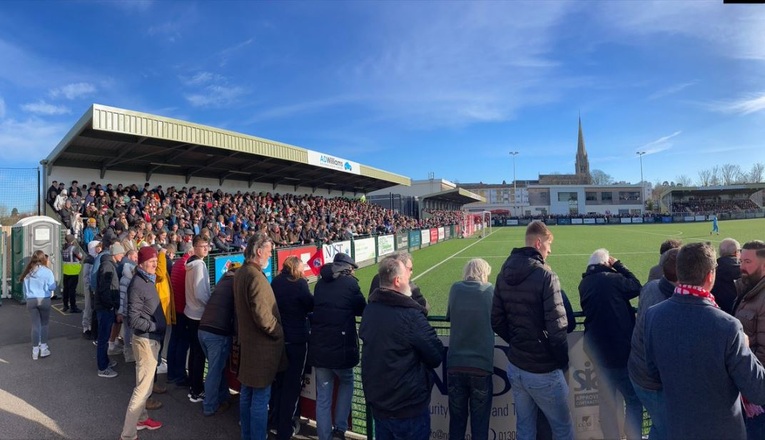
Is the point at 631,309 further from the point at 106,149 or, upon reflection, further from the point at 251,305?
the point at 106,149

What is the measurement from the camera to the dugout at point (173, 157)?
518 inches

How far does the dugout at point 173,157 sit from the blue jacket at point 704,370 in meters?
13.8

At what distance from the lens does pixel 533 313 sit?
2889mm

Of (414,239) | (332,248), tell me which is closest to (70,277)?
(332,248)

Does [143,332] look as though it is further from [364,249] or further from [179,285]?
[364,249]

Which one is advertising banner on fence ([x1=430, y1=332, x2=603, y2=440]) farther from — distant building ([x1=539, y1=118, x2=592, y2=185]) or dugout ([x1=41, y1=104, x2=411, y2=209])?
distant building ([x1=539, y1=118, x2=592, y2=185])

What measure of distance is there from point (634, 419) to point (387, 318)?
2387mm

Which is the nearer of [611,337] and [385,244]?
[611,337]

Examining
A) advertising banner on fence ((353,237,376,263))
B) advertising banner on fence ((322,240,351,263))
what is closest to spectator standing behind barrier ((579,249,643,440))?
advertising banner on fence ((322,240,351,263))

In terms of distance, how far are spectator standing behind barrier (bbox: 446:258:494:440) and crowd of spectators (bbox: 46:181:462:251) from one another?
5.89 m

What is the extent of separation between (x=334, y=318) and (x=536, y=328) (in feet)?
5.35

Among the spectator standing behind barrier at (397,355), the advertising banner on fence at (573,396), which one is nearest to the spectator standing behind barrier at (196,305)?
the spectator standing behind barrier at (397,355)

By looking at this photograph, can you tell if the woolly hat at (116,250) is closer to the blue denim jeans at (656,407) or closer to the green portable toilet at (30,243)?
the blue denim jeans at (656,407)

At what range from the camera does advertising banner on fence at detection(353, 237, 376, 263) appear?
18173 millimetres
